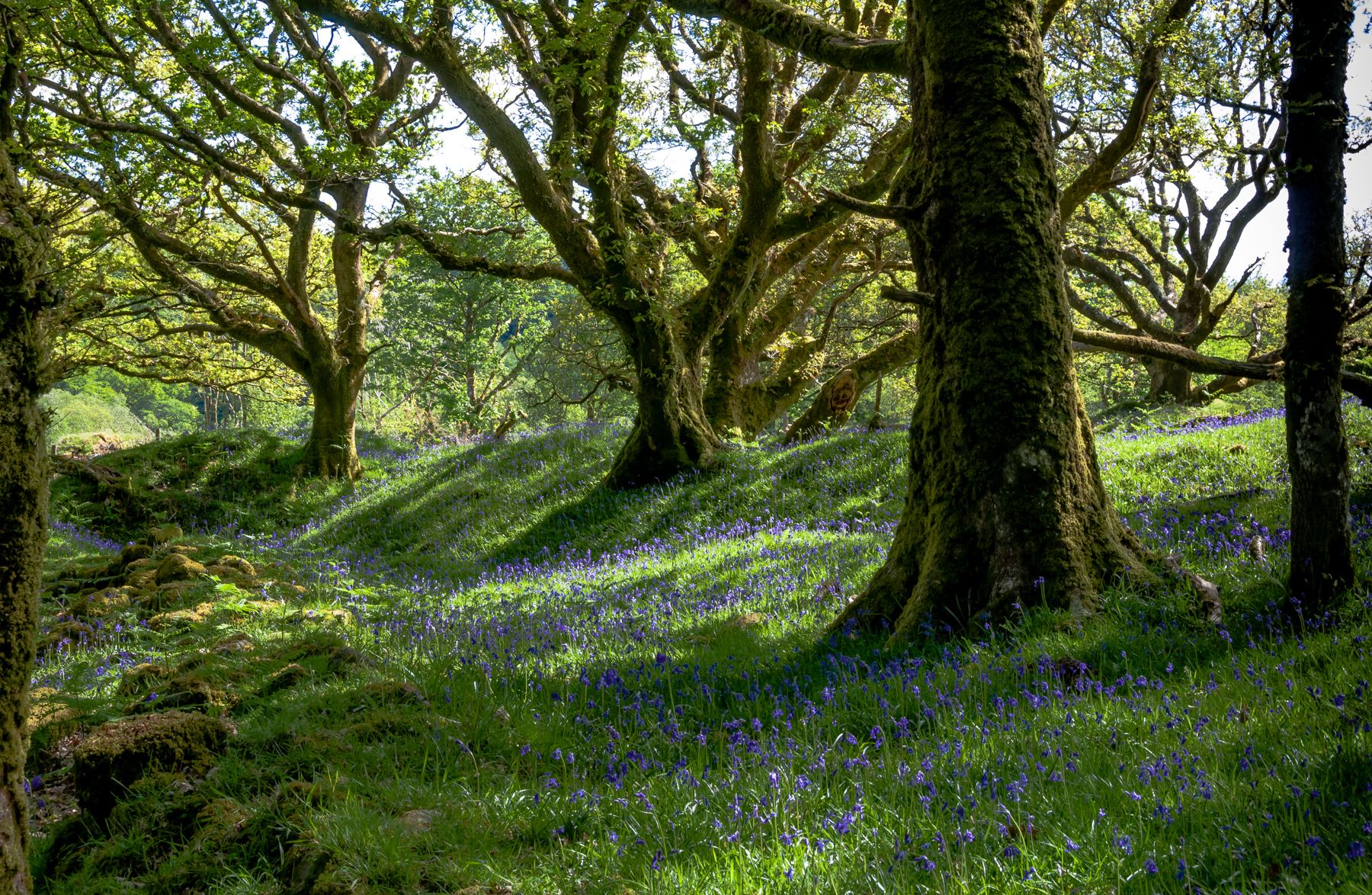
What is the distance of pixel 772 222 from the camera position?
13844 mm

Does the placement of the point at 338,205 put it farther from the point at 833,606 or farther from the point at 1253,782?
the point at 1253,782

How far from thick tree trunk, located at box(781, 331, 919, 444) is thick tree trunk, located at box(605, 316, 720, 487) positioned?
2615 millimetres

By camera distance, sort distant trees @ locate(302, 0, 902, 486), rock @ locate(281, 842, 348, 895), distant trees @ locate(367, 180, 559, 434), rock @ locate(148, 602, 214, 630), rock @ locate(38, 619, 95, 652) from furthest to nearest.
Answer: distant trees @ locate(367, 180, 559, 434) < distant trees @ locate(302, 0, 902, 486) < rock @ locate(148, 602, 214, 630) < rock @ locate(38, 619, 95, 652) < rock @ locate(281, 842, 348, 895)

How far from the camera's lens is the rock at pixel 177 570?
891cm

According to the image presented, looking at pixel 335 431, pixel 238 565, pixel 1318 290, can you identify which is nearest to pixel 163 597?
pixel 238 565

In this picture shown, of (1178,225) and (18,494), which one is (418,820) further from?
(1178,225)

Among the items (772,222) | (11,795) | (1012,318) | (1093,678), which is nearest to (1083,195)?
(772,222)

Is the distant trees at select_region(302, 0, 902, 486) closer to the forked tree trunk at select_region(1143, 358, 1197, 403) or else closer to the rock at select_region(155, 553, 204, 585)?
the rock at select_region(155, 553, 204, 585)

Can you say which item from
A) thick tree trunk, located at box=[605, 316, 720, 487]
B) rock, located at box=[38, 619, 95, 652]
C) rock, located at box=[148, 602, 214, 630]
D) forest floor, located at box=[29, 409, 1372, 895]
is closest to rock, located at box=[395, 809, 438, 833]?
forest floor, located at box=[29, 409, 1372, 895]

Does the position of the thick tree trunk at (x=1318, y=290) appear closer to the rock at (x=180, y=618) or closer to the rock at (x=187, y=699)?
the rock at (x=187, y=699)

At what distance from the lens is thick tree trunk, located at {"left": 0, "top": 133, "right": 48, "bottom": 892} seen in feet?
8.74

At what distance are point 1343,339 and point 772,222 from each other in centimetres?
1024

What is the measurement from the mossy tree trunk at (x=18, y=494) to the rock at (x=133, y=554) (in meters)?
8.30

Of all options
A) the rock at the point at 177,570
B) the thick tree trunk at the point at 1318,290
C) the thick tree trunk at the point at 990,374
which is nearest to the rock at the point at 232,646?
the rock at the point at 177,570
